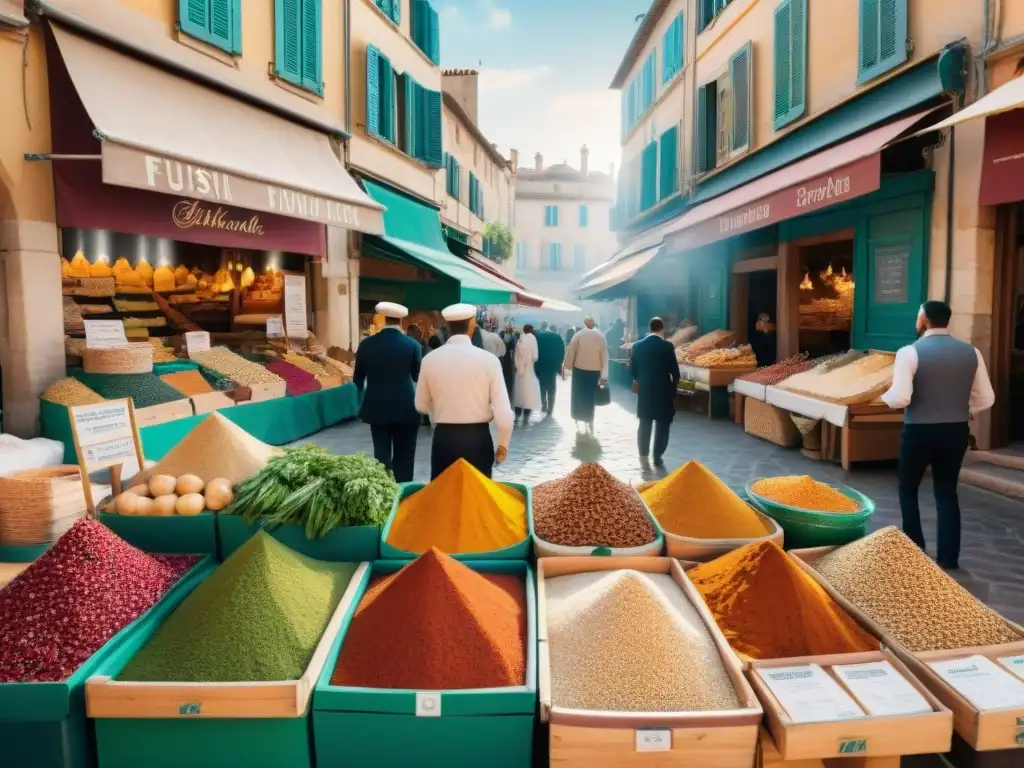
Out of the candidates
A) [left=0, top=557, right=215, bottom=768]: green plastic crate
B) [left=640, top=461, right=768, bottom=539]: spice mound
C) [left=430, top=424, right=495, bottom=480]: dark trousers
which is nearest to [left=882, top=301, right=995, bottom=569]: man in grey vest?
[left=640, top=461, right=768, bottom=539]: spice mound

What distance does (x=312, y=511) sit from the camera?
323 centimetres

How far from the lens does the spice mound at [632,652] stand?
2.21 meters

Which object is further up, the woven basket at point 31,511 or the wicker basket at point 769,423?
the woven basket at point 31,511

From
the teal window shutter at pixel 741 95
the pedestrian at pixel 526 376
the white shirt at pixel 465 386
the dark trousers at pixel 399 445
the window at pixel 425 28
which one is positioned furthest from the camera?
the window at pixel 425 28

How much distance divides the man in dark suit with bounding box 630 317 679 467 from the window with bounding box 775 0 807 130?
5.06 metres

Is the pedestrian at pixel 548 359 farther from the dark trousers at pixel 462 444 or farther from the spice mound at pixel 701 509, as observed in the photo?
the spice mound at pixel 701 509

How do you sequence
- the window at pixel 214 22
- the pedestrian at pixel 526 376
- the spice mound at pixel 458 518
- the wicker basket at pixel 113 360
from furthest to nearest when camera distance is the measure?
the pedestrian at pixel 526 376
the window at pixel 214 22
the wicker basket at pixel 113 360
the spice mound at pixel 458 518

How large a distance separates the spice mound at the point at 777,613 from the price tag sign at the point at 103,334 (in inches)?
252

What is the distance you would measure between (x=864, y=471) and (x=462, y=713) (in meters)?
6.84

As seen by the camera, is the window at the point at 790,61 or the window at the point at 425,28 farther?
the window at the point at 425,28

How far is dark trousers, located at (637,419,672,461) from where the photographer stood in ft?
26.6

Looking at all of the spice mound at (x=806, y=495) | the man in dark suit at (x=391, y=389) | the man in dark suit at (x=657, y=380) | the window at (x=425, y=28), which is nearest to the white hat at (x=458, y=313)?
the man in dark suit at (x=391, y=389)

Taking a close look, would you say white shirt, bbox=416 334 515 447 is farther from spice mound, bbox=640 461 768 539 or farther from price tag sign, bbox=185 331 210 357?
price tag sign, bbox=185 331 210 357

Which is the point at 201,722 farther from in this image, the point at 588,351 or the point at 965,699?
the point at 588,351
